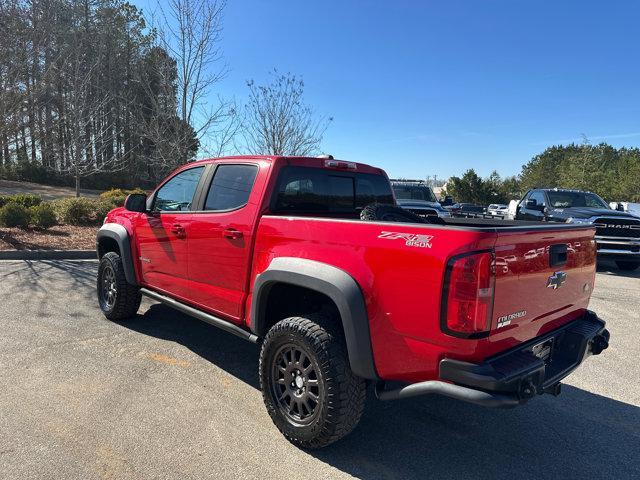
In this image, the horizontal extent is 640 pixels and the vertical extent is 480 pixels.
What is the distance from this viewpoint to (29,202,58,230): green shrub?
1032 centimetres

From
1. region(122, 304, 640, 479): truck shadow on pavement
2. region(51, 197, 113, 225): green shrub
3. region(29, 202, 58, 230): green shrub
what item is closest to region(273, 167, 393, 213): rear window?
region(122, 304, 640, 479): truck shadow on pavement

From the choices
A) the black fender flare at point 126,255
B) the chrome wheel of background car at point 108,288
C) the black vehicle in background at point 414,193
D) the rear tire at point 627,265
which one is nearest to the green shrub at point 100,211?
the chrome wheel of background car at point 108,288

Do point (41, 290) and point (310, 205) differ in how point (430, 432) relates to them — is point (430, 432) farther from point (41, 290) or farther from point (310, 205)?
point (41, 290)

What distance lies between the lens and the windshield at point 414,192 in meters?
12.6

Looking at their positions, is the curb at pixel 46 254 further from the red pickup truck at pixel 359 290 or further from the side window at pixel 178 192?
the red pickup truck at pixel 359 290

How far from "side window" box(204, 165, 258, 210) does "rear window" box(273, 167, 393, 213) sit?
0.28 metres

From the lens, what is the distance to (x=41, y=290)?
6.35 m

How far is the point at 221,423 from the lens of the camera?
310 cm

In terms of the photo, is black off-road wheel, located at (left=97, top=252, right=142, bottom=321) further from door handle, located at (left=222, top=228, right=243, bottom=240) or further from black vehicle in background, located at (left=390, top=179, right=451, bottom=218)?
black vehicle in background, located at (left=390, top=179, right=451, bottom=218)

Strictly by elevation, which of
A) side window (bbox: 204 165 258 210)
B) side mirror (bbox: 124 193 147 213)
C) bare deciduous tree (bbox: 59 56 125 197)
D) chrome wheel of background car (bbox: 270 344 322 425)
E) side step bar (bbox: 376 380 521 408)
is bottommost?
chrome wheel of background car (bbox: 270 344 322 425)

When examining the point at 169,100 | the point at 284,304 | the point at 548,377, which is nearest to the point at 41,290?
the point at 284,304

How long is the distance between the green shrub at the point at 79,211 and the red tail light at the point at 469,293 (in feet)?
40.3

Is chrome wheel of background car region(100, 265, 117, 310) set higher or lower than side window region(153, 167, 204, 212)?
lower

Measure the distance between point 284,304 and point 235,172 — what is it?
121cm
